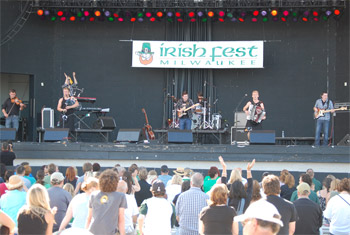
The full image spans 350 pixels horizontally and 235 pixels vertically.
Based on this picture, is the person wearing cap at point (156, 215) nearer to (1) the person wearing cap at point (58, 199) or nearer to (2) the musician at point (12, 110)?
(1) the person wearing cap at point (58, 199)

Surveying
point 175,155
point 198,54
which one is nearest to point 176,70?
point 198,54

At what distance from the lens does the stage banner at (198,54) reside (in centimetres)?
1669

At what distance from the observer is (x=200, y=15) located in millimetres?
16750

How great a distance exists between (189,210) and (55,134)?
27.9ft

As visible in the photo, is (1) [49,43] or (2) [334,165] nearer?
(2) [334,165]

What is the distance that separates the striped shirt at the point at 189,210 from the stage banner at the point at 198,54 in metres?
11.2

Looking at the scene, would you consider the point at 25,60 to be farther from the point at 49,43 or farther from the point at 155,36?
the point at 155,36

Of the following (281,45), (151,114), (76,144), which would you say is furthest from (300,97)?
(76,144)

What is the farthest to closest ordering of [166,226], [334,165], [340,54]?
[340,54]
[334,165]
[166,226]

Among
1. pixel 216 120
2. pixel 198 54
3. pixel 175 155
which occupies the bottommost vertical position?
pixel 175 155

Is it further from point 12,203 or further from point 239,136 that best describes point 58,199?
point 239,136

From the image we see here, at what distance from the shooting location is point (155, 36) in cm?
1803

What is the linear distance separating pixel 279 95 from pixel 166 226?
12.5m

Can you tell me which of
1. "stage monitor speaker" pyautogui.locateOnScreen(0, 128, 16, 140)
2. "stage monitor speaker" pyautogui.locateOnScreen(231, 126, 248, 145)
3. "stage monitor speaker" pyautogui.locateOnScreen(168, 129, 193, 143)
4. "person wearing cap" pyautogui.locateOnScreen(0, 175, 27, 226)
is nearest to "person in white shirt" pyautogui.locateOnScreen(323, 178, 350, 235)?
"person wearing cap" pyautogui.locateOnScreen(0, 175, 27, 226)
